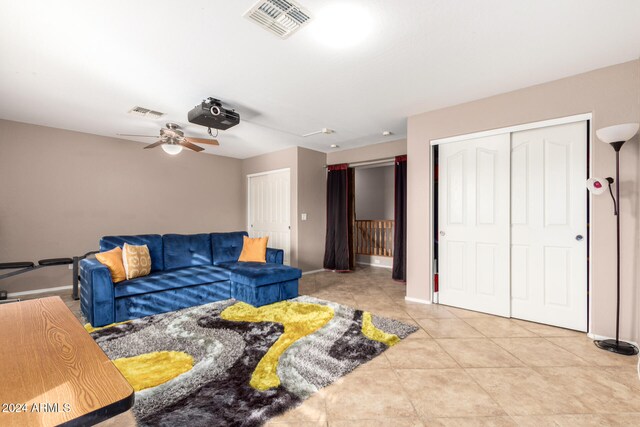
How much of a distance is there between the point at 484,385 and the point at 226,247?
12.3 feet

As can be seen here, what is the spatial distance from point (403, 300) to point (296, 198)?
2.82 metres

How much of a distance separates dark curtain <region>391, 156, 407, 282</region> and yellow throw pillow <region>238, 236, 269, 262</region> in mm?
2369

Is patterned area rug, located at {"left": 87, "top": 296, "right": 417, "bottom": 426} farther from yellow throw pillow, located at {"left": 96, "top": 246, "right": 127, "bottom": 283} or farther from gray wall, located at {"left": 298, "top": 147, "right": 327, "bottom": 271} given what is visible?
gray wall, located at {"left": 298, "top": 147, "right": 327, "bottom": 271}

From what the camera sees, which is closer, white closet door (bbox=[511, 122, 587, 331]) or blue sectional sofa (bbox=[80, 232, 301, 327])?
white closet door (bbox=[511, 122, 587, 331])

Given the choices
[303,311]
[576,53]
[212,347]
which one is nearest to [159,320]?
[212,347]

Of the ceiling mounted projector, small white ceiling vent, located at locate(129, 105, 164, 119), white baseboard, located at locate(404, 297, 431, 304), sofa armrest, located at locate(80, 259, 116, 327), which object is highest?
small white ceiling vent, located at locate(129, 105, 164, 119)

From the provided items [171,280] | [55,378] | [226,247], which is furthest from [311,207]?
[55,378]

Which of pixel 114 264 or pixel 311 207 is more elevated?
pixel 311 207

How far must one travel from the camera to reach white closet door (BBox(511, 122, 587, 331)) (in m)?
2.95

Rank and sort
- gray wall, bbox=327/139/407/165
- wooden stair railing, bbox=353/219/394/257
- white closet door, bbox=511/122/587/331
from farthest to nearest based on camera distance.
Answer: wooden stair railing, bbox=353/219/394/257, gray wall, bbox=327/139/407/165, white closet door, bbox=511/122/587/331

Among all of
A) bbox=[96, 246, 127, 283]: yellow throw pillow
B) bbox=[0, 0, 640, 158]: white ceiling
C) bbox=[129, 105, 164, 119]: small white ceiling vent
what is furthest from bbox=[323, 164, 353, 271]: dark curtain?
bbox=[96, 246, 127, 283]: yellow throw pillow

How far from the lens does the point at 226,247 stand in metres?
4.61

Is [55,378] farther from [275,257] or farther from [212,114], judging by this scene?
[275,257]

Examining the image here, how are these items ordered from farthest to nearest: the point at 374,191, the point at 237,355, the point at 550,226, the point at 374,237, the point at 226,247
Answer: the point at 374,191 → the point at 374,237 → the point at 226,247 → the point at 550,226 → the point at 237,355
